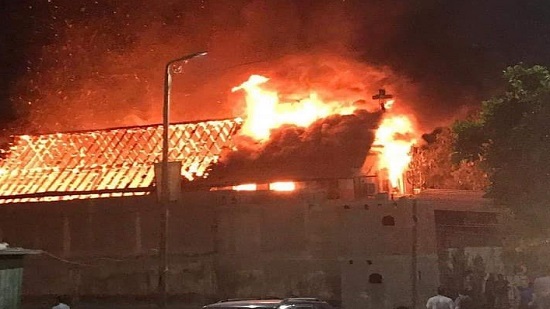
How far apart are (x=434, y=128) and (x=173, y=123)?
10.6m

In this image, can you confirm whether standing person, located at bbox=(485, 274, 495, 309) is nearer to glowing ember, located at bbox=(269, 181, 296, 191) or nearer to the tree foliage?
the tree foliage

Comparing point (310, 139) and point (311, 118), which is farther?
point (311, 118)

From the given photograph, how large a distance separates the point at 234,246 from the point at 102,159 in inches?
361

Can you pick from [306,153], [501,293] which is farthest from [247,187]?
[501,293]

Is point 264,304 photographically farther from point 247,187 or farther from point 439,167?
point 439,167

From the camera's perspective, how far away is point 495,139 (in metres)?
16.7

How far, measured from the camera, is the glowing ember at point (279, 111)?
25188 mm

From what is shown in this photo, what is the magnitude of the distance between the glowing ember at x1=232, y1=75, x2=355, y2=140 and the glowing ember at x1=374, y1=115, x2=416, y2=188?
1.67m

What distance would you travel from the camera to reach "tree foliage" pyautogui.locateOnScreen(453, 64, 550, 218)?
15.5m

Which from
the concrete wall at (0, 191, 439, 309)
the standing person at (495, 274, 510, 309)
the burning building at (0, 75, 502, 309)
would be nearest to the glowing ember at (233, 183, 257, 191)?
the burning building at (0, 75, 502, 309)

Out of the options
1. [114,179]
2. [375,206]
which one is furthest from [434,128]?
[114,179]

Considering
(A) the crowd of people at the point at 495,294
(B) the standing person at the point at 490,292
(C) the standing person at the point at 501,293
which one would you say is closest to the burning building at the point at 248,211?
(A) the crowd of people at the point at 495,294

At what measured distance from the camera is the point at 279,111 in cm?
2597

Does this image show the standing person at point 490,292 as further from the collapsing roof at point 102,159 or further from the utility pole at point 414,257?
the collapsing roof at point 102,159
